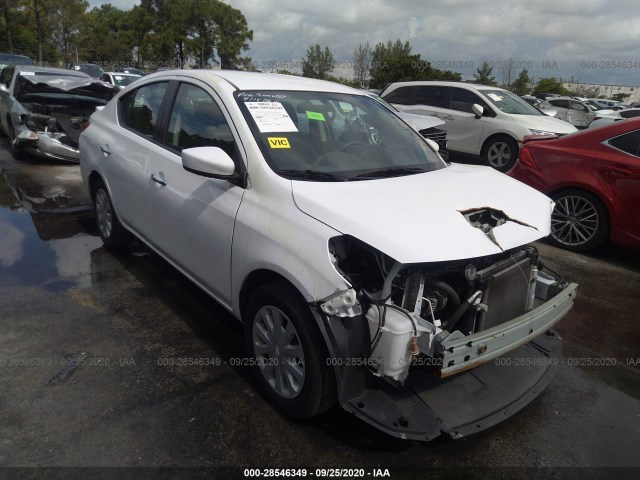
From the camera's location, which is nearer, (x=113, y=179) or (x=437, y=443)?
(x=437, y=443)

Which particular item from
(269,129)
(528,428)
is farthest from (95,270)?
(528,428)

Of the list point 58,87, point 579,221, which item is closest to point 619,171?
point 579,221

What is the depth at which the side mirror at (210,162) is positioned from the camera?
2.69 meters

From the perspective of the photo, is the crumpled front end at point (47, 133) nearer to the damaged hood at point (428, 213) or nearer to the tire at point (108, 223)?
the tire at point (108, 223)

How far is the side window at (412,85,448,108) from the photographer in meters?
10.5

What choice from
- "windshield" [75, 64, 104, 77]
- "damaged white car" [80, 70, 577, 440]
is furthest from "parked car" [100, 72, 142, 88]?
"damaged white car" [80, 70, 577, 440]

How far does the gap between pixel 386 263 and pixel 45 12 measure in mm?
42550

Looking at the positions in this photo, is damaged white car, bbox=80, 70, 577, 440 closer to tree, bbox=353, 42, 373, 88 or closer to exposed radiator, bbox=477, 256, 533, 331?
exposed radiator, bbox=477, 256, 533, 331

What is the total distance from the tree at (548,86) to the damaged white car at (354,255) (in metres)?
46.8

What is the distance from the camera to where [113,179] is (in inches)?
170

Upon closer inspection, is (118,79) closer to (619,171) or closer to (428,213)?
(619,171)

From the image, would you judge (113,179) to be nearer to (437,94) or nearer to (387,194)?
(387,194)

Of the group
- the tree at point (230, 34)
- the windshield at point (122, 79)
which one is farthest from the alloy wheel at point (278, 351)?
the tree at point (230, 34)

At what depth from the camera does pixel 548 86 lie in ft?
146
